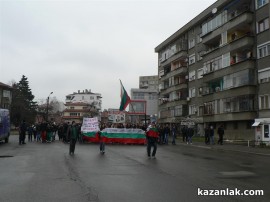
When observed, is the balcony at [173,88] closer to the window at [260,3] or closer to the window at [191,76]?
the window at [191,76]

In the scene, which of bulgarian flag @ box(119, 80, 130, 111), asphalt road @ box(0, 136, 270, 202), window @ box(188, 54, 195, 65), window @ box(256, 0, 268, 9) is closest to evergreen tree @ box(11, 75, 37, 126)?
window @ box(188, 54, 195, 65)

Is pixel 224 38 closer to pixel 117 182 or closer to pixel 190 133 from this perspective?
Result: pixel 190 133

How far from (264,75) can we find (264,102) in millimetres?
2807

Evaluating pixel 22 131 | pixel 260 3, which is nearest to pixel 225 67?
pixel 260 3

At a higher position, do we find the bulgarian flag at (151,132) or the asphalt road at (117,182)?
the bulgarian flag at (151,132)

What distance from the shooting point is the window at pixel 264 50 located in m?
36.7

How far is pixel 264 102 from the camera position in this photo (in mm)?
37094

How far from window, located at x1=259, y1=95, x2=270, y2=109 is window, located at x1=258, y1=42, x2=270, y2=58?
14.3ft

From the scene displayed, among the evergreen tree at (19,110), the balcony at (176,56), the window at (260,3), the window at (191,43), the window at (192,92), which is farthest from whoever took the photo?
the evergreen tree at (19,110)

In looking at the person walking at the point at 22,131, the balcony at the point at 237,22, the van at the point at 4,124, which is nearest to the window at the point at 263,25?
the balcony at the point at 237,22

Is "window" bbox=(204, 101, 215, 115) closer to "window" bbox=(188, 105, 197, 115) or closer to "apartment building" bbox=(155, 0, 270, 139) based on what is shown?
"apartment building" bbox=(155, 0, 270, 139)

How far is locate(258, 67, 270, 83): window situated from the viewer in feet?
120

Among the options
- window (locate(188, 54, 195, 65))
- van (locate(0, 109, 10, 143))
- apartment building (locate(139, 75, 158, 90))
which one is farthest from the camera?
apartment building (locate(139, 75, 158, 90))

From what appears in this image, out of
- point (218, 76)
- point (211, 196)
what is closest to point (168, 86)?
point (218, 76)
